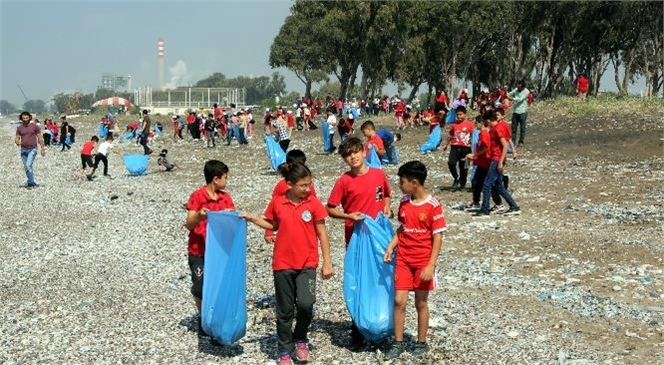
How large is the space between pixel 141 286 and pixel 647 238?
7.53 m

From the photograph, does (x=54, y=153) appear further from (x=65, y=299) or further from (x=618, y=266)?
(x=618, y=266)

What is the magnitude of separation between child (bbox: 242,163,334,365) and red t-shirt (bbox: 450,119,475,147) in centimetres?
968

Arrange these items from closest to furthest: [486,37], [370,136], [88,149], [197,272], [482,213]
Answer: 1. [197,272]
2. [370,136]
3. [482,213]
4. [88,149]
5. [486,37]

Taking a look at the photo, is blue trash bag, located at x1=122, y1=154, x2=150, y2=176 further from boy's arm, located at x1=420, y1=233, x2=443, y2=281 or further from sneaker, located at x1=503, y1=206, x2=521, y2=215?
boy's arm, located at x1=420, y1=233, x2=443, y2=281

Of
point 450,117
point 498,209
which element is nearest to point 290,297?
point 498,209

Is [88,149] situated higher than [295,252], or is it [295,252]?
[295,252]

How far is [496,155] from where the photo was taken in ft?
42.8

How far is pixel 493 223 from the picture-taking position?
12992mm

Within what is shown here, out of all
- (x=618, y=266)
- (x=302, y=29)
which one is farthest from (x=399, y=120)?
(x=302, y=29)

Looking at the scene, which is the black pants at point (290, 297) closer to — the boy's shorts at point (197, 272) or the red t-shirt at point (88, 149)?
the boy's shorts at point (197, 272)

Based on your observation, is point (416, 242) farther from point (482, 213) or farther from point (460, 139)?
point (460, 139)

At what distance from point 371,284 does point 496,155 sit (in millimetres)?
7092

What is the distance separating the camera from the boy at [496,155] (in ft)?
42.3

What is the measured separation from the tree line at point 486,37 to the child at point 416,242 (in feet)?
126
